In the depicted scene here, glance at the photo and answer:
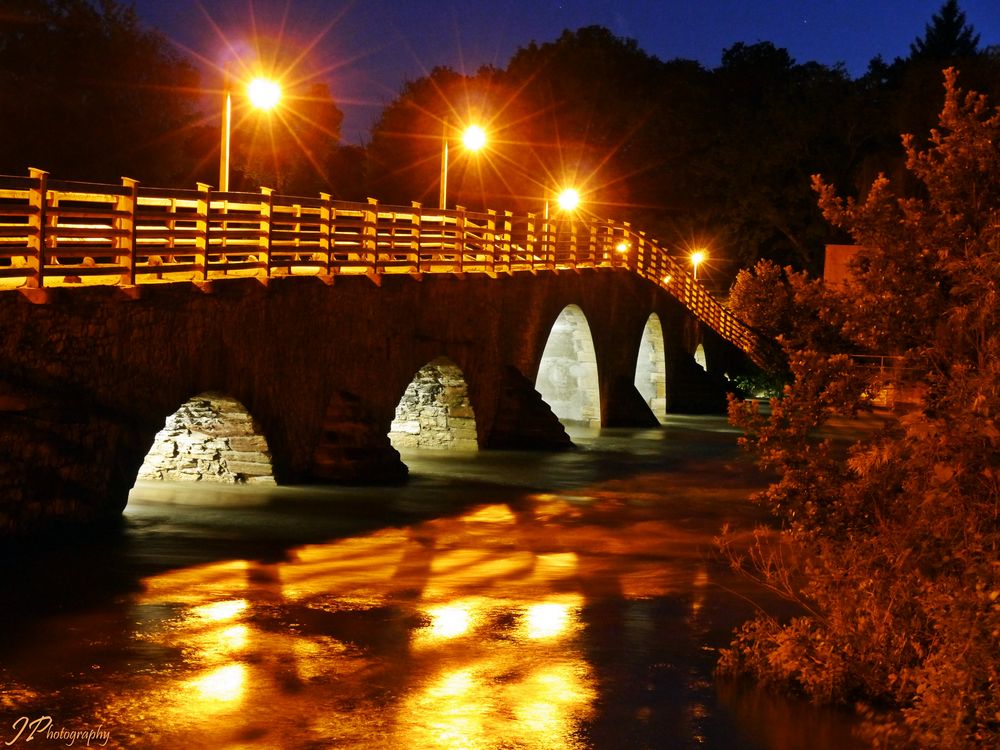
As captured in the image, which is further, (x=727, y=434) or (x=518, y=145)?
(x=518, y=145)

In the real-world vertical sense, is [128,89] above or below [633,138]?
below

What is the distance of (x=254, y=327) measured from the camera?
15031 millimetres

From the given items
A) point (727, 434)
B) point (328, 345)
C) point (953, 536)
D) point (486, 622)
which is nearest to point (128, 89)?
point (727, 434)

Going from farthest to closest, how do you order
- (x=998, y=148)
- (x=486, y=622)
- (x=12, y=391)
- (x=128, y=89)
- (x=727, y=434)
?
(x=128, y=89)
(x=727, y=434)
(x=12, y=391)
(x=486, y=622)
(x=998, y=148)

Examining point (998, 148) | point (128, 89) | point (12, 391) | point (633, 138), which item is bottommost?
point (12, 391)

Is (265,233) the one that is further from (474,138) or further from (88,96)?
(88,96)

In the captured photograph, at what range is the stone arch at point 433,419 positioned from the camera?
74.2 feet

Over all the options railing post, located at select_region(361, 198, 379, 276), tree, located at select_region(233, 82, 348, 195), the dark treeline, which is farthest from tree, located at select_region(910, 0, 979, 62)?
railing post, located at select_region(361, 198, 379, 276)

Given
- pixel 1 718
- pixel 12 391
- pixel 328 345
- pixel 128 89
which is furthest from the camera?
pixel 128 89

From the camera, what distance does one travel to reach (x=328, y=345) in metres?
16.9

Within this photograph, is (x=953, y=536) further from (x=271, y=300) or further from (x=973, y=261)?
(x=271, y=300)

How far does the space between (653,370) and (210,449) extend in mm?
22878

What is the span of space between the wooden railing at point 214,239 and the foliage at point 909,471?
620 centimetres

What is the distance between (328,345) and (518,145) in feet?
144
